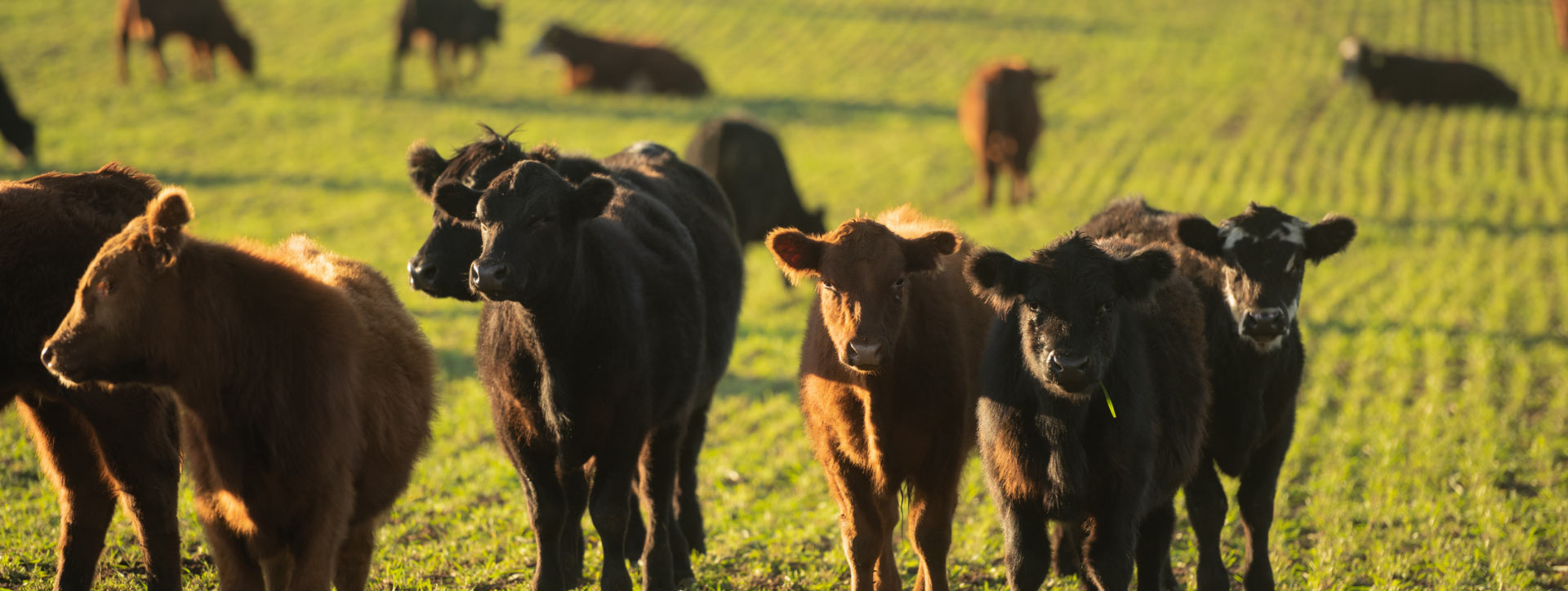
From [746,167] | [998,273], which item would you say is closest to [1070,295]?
[998,273]

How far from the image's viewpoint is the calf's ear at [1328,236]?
634 centimetres

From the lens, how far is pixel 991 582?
6719 mm

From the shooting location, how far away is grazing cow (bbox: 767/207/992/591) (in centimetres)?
562

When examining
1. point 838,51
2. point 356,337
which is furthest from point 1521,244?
point 838,51

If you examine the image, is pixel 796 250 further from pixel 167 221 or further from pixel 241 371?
pixel 167 221

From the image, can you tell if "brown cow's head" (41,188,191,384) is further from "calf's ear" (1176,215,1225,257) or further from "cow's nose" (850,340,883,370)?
"calf's ear" (1176,215,1225,257)

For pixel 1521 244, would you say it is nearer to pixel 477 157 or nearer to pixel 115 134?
pixel 477 157

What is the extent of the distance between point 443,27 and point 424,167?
78.9 ft

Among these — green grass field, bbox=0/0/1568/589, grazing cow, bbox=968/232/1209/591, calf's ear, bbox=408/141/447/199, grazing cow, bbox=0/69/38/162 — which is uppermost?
calf's ear, bbox=408/141/447/199

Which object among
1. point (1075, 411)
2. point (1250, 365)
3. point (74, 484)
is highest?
point (1075, 411)

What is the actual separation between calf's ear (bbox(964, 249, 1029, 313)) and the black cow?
196cm

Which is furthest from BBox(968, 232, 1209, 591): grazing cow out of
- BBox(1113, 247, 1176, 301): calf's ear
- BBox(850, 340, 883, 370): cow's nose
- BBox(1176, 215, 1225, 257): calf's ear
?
BBox(1176, 215, 1225, 257): calf's ear

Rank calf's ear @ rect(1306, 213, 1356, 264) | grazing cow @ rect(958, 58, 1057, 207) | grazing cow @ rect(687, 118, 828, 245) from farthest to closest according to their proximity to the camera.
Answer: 1. grazing cow @ rect(958, 58, 1057, 207)
2. grazing cow @ rect(687, 118, 828, 245)
3. calf's ear @ rect(1306, 213, 1356, 264)

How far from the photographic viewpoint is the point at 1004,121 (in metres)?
20.3
